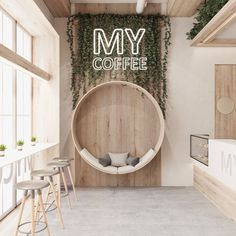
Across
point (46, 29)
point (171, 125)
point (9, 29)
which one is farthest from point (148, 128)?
point (9, 29)

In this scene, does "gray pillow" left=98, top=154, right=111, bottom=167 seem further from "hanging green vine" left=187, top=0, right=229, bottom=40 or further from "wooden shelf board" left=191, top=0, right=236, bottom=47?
"hanging green vine" left=187, top=0, right=229, bottom=40

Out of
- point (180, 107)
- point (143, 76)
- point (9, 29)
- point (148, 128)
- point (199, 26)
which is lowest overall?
point (148, 128)

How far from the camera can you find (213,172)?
5094mm

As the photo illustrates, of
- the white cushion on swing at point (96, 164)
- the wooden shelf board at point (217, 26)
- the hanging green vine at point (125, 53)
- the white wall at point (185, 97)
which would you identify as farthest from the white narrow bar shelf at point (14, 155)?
the wooden shelf board at point (217, 26)

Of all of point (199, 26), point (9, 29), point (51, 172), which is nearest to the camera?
point (51, 172)

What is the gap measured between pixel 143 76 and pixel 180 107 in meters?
1.00

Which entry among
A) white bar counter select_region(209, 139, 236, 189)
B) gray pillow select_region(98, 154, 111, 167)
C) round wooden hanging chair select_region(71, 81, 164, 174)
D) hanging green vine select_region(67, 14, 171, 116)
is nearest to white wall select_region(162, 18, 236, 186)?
hanging green vine select_region(67, 14, 171, 116)

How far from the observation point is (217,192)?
4938 mm

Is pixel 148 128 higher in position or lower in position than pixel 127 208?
higher

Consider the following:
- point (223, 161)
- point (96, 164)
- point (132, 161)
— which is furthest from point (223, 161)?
point (96, 164)

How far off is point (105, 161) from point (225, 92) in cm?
287

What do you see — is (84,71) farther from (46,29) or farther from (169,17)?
(169,17)

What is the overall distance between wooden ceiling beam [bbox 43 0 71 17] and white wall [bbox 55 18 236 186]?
225 mm

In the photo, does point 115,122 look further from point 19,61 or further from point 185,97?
point 19,61
